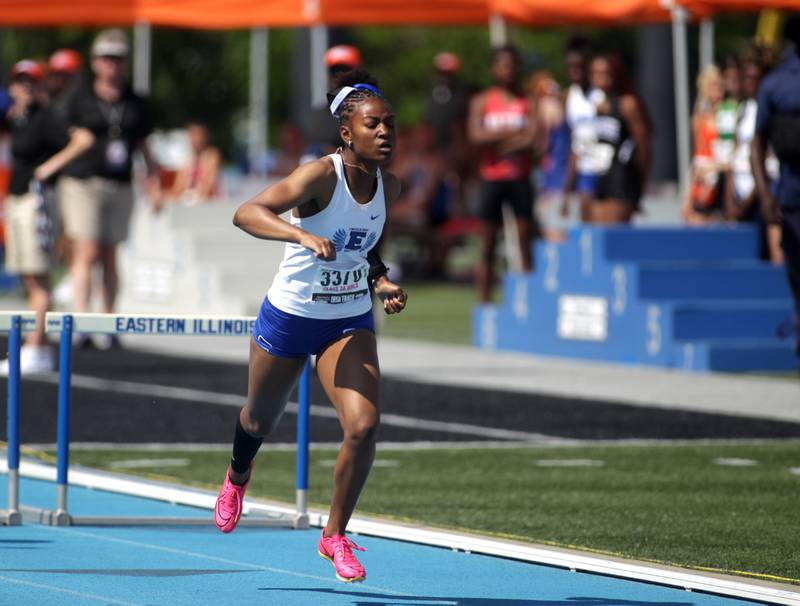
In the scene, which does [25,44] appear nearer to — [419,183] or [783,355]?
[419,183]

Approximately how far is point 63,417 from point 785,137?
222 inches

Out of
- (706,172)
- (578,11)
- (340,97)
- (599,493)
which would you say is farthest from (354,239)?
(578,11)

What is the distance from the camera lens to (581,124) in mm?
17016

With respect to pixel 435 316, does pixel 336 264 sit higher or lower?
higher

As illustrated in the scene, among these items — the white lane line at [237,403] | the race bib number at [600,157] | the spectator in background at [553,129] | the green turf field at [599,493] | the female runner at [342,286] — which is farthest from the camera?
the spectator in background at [553,129]

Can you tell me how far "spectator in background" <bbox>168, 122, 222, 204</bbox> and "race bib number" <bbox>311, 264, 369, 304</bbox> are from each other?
59.1 ft

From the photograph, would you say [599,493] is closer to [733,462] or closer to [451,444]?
[733,462]

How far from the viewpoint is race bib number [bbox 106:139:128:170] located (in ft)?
53.3

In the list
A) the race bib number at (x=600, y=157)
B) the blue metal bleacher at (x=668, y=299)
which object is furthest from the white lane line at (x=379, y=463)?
the race bib number at (x=600, y=157)

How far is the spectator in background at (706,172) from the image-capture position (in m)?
17.6

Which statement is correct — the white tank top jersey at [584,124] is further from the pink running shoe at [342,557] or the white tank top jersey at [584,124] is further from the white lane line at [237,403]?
the pink running shoe at [342,557]

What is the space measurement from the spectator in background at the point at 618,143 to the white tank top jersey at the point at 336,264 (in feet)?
30.4

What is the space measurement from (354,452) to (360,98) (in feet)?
4.15

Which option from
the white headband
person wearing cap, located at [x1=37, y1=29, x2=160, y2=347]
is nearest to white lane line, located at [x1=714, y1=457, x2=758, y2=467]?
the white headband
